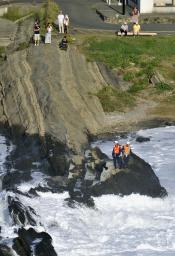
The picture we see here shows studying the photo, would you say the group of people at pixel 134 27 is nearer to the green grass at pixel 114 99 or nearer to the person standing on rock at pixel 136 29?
the person standing on rock at pixel 136 29

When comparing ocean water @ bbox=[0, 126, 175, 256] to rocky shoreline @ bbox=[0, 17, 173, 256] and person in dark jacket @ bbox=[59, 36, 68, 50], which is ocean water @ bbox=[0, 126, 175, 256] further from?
person in dark jacket @ bbox=[59, 36, 68, 50]

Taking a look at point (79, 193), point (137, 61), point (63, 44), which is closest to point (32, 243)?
point (79, 193)

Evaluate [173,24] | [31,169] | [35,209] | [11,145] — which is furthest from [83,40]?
[35,209]

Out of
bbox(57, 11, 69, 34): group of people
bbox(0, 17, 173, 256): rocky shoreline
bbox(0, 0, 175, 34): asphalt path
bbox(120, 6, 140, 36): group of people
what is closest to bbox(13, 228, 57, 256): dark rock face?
bbox(0, 17, 173, 256): rocky shoreline

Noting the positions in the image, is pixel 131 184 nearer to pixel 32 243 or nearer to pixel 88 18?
pixel 32 243

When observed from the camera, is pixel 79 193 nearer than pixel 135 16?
Yes

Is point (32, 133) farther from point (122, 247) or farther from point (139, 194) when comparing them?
point (122, 247)
